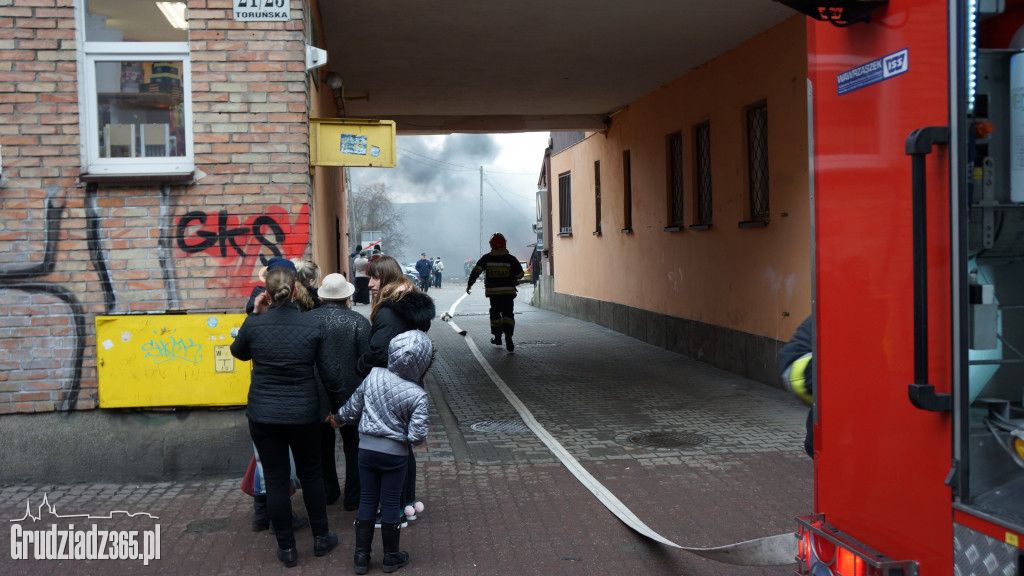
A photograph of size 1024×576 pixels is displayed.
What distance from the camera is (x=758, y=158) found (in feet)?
35.3

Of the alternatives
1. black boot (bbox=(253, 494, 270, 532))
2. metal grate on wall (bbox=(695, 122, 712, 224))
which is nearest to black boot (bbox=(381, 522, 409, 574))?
black boot (bbox=(253, 494, 270, 532))

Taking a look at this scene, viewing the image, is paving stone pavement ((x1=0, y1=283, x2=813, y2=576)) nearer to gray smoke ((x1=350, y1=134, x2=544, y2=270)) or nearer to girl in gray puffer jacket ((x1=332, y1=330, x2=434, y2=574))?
girl in gray puffer jacket ((x1=332, y1=330, x2=434, y2=574))

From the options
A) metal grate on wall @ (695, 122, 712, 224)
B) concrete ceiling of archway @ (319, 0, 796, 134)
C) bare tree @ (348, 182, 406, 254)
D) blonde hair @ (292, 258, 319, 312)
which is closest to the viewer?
blonde hair @ (292, 258, 319, 312)

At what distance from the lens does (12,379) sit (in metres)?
6.24

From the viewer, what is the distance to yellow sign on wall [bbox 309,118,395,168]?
6758mm

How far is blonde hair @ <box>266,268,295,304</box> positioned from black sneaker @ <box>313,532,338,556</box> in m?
1.37

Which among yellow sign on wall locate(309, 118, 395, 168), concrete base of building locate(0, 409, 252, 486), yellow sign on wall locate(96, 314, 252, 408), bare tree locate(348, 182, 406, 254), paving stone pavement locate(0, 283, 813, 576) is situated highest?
bare tree locate(348, 182, 406, 254)

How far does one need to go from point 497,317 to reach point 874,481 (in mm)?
11547

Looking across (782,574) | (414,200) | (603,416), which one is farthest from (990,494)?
(414,200)

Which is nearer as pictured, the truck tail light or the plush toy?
the truck tail light

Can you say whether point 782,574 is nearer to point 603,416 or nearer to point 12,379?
point 603,416

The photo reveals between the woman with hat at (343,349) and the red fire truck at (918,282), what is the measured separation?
2.80 meters

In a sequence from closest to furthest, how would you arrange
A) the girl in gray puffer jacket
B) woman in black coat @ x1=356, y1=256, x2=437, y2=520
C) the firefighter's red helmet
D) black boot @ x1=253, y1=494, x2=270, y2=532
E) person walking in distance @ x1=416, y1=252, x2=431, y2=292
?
the girl in gray puffer jacket < woman in black coat @ x1=356, y1=256, x2=437, y2=520 < black boot @ x1=253, y1=494, x2=270, y2=532 < the firefighter's red helmet < person walking in distance @ x1=416, y1=252, x2=431, y2=292

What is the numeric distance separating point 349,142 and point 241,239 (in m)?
1.16
